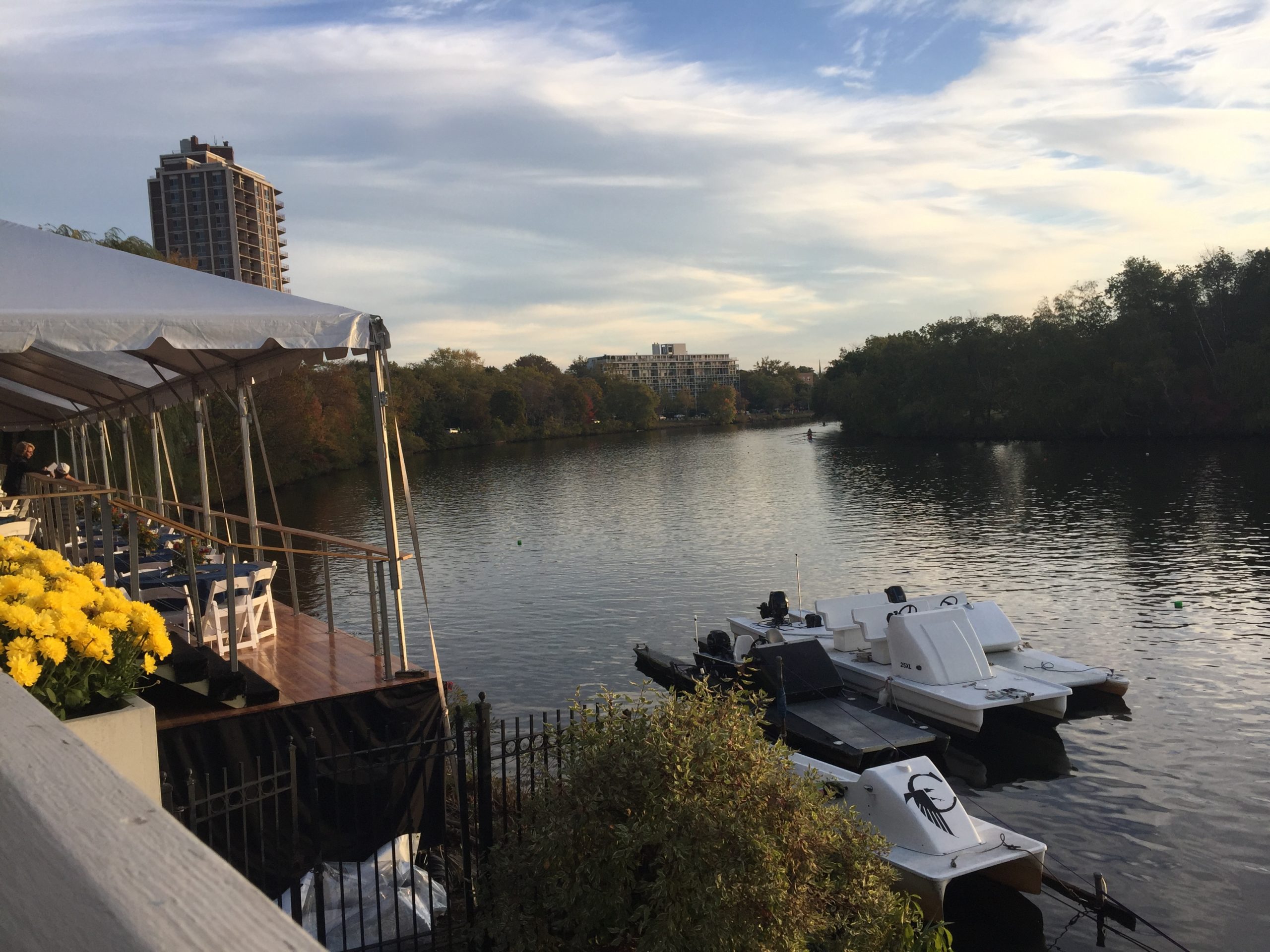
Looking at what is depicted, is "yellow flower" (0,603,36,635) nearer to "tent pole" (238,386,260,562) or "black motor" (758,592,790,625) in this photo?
"tent pole" (238,386,260,562)

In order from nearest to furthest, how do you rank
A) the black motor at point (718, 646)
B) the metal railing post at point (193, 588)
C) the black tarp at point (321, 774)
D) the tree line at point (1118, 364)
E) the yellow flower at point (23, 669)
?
the yellow flower at point (23, 669)
the black tarp at point (321, 774)
the metal railing post at point (193, 588)
the black motor at point (718, 646)
the tree line at point (1118, 364)

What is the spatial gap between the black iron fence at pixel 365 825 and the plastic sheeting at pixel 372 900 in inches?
0.5

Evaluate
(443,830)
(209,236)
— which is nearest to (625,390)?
(209,236)

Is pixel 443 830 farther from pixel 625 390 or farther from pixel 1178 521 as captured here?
pixel 625 390

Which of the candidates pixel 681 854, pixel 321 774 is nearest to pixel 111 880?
pixel 681 854

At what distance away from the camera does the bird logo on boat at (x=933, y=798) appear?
10.9m

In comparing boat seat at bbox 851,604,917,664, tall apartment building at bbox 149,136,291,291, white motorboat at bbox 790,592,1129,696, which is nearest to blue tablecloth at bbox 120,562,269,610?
boat seat at bbox 851,604,917,664

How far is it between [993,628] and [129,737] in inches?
705

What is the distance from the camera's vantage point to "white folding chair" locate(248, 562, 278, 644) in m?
10.6

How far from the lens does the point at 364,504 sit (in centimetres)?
5397

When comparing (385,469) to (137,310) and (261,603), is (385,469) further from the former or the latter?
(261,603)

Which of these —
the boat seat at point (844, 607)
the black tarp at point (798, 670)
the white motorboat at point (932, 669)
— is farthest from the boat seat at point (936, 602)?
the black tarp at point (798, 670)

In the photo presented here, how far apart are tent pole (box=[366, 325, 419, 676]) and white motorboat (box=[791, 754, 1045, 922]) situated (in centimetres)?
480

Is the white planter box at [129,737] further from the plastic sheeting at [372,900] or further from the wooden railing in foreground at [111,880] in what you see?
the wooden railing in foreground at [111,880]
